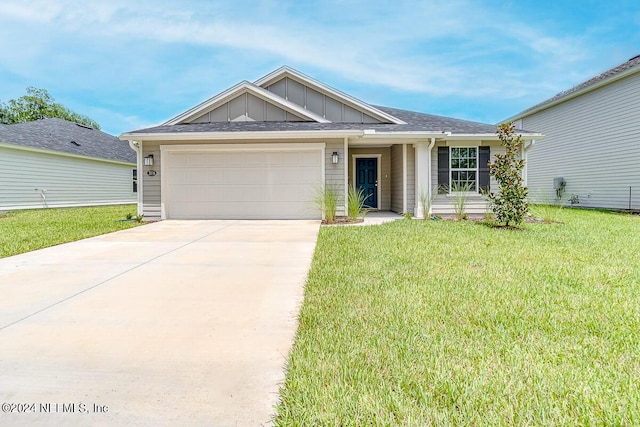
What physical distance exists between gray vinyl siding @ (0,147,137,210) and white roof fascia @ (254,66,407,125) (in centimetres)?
1125

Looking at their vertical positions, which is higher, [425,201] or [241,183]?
[241,183]

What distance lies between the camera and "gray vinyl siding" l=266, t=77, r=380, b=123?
484 inches

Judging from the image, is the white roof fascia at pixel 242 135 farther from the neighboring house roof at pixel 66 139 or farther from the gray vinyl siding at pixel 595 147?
the gray vinyl siding at pixel 595 147

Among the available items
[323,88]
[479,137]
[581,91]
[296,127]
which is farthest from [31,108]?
[581,91]

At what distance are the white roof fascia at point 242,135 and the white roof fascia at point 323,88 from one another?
2.42 metres

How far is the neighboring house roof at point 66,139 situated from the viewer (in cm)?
1603

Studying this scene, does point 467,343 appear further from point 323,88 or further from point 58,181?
point 58,181

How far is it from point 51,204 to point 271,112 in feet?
40.8

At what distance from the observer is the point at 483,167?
11125mm

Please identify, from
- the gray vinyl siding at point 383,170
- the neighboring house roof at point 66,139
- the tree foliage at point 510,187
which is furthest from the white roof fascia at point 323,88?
the neighboring house roof at point 66,139

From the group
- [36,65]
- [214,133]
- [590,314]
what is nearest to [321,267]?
[590,314]

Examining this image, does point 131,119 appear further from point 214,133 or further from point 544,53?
point 544,53

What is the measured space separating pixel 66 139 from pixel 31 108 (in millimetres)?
25671

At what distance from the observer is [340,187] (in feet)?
33.9
